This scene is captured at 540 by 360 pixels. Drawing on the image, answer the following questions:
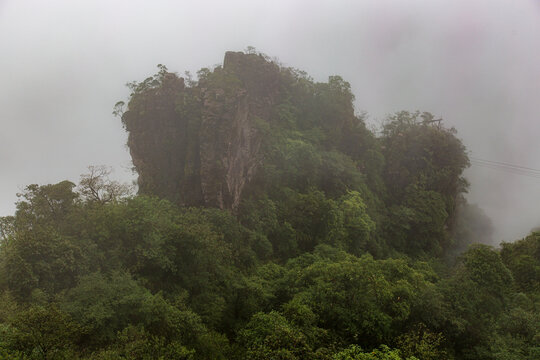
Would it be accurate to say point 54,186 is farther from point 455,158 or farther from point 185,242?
point 455,158

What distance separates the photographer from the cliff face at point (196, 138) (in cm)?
2880

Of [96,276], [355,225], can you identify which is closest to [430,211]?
[355,225]

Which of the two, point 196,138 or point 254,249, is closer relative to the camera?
point 254,249

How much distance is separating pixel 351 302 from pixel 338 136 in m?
24.1

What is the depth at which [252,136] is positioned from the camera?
106 feet

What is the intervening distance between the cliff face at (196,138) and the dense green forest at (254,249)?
0.42ft

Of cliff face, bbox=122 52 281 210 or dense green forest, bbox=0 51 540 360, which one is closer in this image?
dense green forest, bbox=0 51 540 360

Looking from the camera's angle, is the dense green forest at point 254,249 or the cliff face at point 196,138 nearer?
the dense green forest at point 254,249

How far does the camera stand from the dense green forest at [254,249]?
630 inches

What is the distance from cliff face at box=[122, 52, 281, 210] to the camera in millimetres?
28797

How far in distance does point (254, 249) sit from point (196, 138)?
10.1 meters

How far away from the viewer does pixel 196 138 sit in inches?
1188

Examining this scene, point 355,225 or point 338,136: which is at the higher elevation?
point 338,136

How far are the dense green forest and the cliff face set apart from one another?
0.13 m
